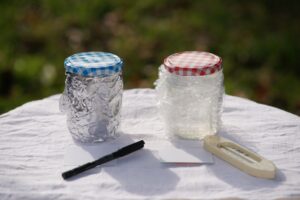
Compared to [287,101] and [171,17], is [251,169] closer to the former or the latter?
[287,101]

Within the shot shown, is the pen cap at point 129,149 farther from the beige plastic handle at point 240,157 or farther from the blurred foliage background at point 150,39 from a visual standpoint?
the blurred foliage background at point 150,39

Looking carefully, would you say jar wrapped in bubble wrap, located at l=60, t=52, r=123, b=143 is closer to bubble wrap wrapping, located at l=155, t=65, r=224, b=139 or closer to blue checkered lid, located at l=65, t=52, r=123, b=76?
blue checkered lid, located at l=65, t=52, r=123, b=76

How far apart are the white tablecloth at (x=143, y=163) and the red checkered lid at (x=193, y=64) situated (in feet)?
0.63

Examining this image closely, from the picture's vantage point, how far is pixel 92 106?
1.31m

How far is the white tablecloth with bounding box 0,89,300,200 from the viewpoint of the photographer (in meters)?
1.15

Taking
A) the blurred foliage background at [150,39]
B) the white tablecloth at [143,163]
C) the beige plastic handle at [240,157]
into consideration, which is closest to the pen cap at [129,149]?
the white tablecloth at [143,163]

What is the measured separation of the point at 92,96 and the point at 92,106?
2 centimetres

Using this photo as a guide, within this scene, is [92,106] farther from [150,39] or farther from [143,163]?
[150,39]

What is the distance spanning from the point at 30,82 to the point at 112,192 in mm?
1913

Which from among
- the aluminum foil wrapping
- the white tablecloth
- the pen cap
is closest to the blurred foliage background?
the white tablecloth

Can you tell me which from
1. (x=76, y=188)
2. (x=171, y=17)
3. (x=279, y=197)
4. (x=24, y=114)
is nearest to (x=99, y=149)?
(x=76, y=188)

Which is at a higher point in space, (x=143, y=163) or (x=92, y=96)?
(x=92, y=96)

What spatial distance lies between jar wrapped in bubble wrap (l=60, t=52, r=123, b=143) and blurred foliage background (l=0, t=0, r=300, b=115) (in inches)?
58.2

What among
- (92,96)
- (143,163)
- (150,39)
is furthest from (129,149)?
(150,39)
